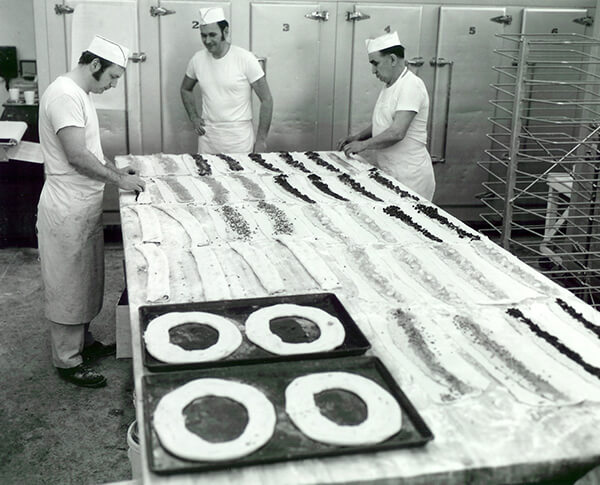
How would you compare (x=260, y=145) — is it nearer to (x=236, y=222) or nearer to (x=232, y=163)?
(x=232, y=163)

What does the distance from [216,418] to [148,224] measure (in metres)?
1.44

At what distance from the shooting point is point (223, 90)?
15.4ft

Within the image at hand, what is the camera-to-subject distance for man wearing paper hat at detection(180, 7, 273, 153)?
4595mm

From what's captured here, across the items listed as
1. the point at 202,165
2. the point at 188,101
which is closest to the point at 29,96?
the point at 188,101

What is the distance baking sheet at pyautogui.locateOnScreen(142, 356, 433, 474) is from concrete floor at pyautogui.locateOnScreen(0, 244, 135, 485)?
124 cm

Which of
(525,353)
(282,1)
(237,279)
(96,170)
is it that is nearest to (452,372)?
(525,353)

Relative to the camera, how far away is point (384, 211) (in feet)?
10.2

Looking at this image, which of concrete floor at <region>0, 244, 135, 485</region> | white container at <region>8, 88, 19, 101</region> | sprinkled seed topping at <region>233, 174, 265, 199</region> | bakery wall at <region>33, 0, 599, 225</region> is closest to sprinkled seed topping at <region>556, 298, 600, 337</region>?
sprinkled seed topping at <region>233, 174, 265, 199</region>

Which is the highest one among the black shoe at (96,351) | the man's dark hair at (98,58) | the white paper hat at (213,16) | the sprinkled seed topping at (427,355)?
the white paper hat at (213,16)

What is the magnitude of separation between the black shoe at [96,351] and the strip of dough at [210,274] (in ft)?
4.55

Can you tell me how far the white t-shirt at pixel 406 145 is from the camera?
4.06m

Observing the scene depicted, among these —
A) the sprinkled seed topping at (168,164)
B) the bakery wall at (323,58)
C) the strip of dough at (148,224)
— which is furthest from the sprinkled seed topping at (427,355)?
the bakery wall at (323,58)

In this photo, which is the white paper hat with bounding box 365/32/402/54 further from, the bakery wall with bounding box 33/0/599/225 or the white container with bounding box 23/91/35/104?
the white container with bounding box 23/91/35/104

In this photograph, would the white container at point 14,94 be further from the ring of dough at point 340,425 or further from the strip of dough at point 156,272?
the ring of dough at point 340,425
